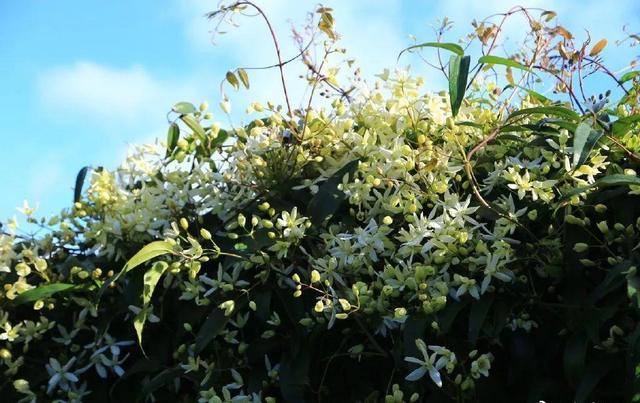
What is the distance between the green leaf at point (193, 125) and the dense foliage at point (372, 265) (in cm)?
8

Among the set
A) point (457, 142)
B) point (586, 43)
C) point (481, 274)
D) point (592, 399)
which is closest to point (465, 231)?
point (481, 274)

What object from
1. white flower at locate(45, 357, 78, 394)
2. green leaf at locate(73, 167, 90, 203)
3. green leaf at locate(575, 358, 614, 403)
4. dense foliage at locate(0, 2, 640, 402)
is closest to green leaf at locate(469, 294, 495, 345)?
dense foliage at locate(0, 2, 640, 402)

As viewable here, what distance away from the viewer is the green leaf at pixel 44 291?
7.47 ft

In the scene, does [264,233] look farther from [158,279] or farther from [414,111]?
[414,111]

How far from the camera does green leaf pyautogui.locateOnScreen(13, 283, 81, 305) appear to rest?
2.28 meters

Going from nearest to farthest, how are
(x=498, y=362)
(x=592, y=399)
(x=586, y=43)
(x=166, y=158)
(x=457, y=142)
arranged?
(x=592, y=399)
(x=498, y=362)
(x=457, y=142)
(x=586, y=43)
(x=166, y=158)

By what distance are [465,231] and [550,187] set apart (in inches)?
8.3

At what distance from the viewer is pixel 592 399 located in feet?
5.62

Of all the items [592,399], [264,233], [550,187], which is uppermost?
[264,233]

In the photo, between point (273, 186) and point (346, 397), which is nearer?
point (346, 397)

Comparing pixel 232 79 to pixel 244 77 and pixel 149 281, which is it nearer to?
pixel 244 77

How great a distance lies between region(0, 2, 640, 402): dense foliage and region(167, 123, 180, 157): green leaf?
0.20 m

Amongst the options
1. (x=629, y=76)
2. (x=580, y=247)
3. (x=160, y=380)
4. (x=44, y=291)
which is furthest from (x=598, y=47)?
(x=44, y=291)

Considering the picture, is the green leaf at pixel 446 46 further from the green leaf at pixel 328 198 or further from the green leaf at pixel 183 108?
the green leaf at pixel 183 108
